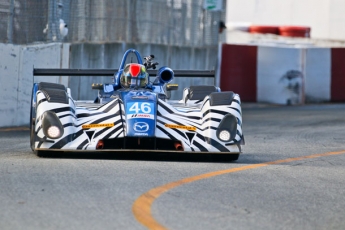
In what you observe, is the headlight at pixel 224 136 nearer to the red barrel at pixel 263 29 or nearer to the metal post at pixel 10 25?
the metal post at pixel 10 25

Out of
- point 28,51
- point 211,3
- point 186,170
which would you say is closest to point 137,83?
point 186,170

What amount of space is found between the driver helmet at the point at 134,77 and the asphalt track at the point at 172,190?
1.20m

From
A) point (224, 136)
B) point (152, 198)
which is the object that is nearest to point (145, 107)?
point (224, 136)

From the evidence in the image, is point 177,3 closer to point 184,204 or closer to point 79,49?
point 79,49

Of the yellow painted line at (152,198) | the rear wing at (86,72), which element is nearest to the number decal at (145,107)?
the yellow painted line at (152,198)

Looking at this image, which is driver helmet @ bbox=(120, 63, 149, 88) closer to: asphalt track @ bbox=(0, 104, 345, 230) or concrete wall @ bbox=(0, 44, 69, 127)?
asphalt track @ bbox=(0, 104, 345, 230)

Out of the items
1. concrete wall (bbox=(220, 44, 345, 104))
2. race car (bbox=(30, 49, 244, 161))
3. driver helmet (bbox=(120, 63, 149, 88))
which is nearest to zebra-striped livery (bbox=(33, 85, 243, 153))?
race car (bbox=(30, 49, 244, 161))

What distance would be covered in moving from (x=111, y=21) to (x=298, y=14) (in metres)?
25.4

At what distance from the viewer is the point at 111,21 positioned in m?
18.6

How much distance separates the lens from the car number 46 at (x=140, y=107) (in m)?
9.68

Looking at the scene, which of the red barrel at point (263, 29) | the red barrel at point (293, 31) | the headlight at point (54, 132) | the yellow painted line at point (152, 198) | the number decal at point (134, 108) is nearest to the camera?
the yellow painted line at point (152, 198)

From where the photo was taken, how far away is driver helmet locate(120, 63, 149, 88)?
1101cm

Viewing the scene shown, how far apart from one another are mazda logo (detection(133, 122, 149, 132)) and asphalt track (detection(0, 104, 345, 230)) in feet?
1.09

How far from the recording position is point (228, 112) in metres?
9.98
